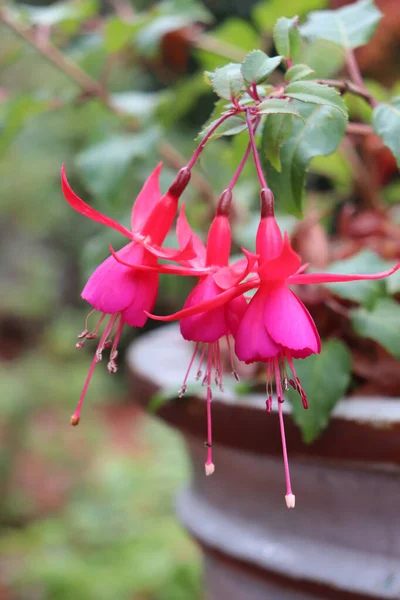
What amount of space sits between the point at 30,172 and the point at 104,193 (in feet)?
7.62

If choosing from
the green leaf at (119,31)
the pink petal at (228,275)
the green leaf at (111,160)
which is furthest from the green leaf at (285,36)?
the green leaf at (119,31)

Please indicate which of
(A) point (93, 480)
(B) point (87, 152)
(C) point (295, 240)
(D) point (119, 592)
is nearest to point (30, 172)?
(A) point (93, 480)

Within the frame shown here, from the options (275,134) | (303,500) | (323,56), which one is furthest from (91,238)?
(275,134)

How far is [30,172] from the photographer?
284cm

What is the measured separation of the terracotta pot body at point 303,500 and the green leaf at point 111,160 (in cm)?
22

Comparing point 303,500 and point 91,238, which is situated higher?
point 303,500

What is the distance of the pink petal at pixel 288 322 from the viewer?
277mm

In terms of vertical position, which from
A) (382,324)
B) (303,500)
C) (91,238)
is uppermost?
(382,324)

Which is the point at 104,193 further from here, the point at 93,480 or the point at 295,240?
the point at 93,480

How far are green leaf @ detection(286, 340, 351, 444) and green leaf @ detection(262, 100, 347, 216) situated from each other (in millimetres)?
135

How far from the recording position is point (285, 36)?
15.0 inches

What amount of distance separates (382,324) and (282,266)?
0.24 metres

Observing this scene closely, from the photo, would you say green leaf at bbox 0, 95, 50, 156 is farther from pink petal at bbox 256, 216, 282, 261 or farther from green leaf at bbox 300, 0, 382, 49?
pink petal at bbox 256, 216, 282, 261

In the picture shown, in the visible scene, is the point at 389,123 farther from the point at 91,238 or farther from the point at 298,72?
the point at 91,238
